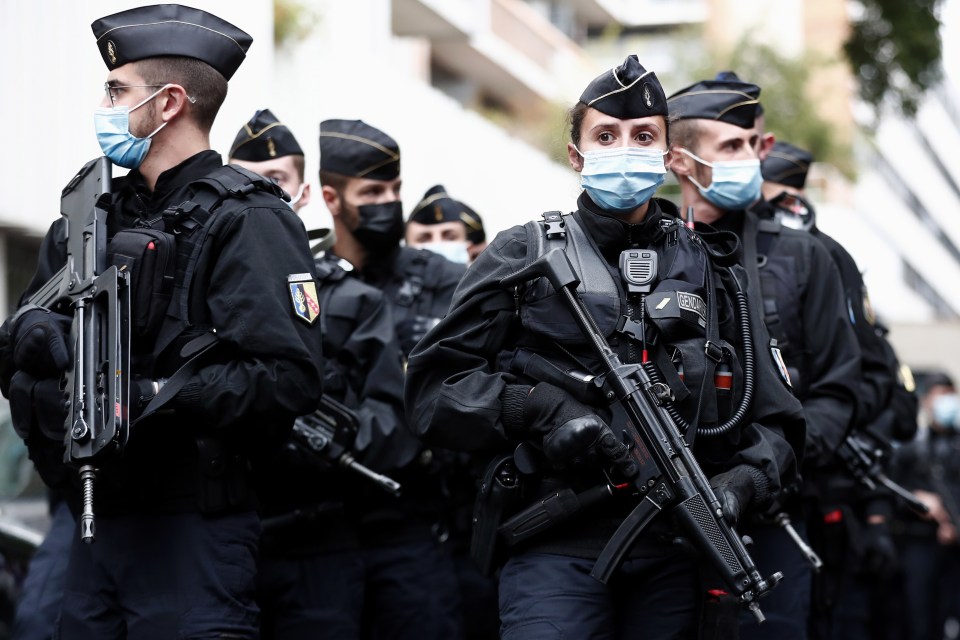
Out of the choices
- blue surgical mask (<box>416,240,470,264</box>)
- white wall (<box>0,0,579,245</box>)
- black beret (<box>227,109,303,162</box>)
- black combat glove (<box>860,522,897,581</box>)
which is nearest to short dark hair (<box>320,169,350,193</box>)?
black beret (<box>227,109,303,162</box>)

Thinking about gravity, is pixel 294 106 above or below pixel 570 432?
above

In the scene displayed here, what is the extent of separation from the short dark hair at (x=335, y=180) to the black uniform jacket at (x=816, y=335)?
178 cm

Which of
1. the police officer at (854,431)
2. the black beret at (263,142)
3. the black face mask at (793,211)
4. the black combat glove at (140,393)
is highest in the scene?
the black beret at (263,142)

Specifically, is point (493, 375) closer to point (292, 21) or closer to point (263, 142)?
point (263, 142)

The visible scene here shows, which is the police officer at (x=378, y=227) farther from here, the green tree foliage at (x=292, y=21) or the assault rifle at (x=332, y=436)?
the green tree foliage at (x=292, y=21)

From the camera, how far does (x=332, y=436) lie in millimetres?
5070

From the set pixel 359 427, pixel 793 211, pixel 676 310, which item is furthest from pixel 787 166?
pixel 676 310

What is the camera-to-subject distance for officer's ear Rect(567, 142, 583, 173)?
14.2 ft

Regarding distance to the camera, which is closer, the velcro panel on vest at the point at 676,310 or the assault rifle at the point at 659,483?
the assault rifle at the point at 659,483

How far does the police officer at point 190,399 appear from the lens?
381 cm

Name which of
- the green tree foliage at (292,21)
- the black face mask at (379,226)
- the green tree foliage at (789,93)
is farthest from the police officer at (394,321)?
the green tree foliage at (789,93)

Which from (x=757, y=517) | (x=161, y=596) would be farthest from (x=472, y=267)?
(x=757, y=517)

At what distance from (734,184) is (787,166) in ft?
6.70

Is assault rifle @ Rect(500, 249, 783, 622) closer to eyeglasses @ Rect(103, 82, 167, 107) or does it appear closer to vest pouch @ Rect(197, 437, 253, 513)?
vest pouch @ Rect(197, 437, 253, 513)
